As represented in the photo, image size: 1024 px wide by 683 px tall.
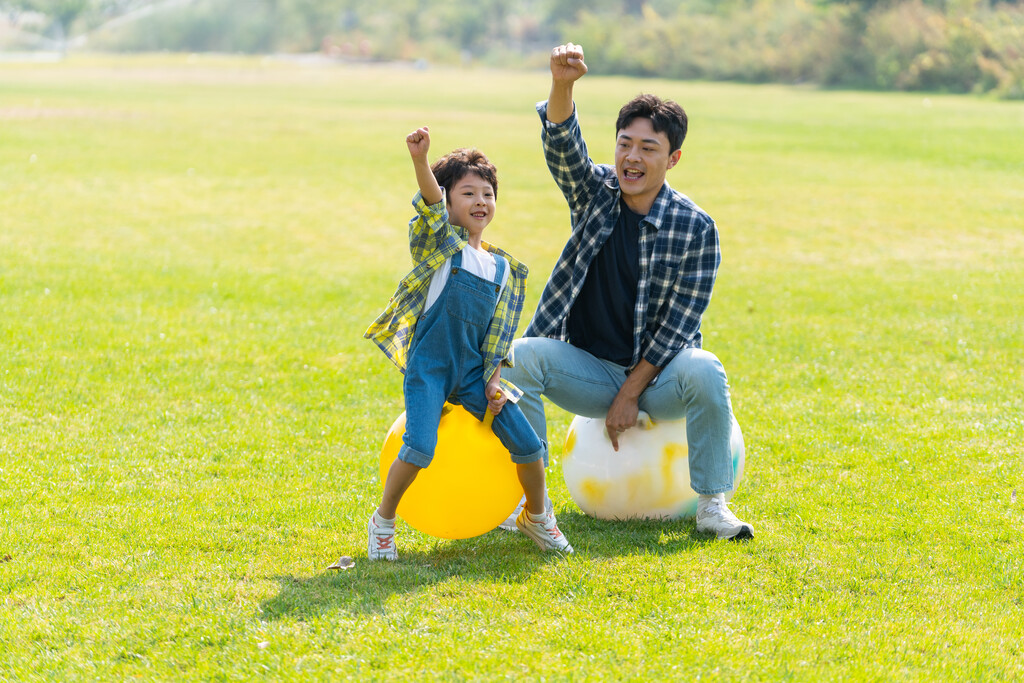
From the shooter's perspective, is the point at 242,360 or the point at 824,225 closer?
the point at 242,360

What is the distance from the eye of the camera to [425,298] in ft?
14.6

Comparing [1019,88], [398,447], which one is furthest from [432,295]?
[1019,88]

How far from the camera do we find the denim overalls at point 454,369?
4320mm

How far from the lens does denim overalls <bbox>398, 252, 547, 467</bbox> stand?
14.2ft

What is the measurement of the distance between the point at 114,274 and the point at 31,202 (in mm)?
5346

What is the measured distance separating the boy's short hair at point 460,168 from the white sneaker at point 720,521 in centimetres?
173

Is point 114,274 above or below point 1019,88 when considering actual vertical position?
below

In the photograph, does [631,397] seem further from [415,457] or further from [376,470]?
[376,470]

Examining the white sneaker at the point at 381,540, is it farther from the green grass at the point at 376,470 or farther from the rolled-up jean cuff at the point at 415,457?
the rolled-up jean cuff at the point at 415,457

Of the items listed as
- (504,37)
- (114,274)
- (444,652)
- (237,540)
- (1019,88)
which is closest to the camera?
(444,652)

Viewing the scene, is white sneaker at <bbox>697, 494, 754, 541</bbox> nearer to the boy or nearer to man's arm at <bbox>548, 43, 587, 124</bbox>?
the boy

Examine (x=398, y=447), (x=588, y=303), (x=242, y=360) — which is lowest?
(x=242, y=360)

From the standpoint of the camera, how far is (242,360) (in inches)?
313

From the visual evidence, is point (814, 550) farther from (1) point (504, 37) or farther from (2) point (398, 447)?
(1) point (504, 37)
